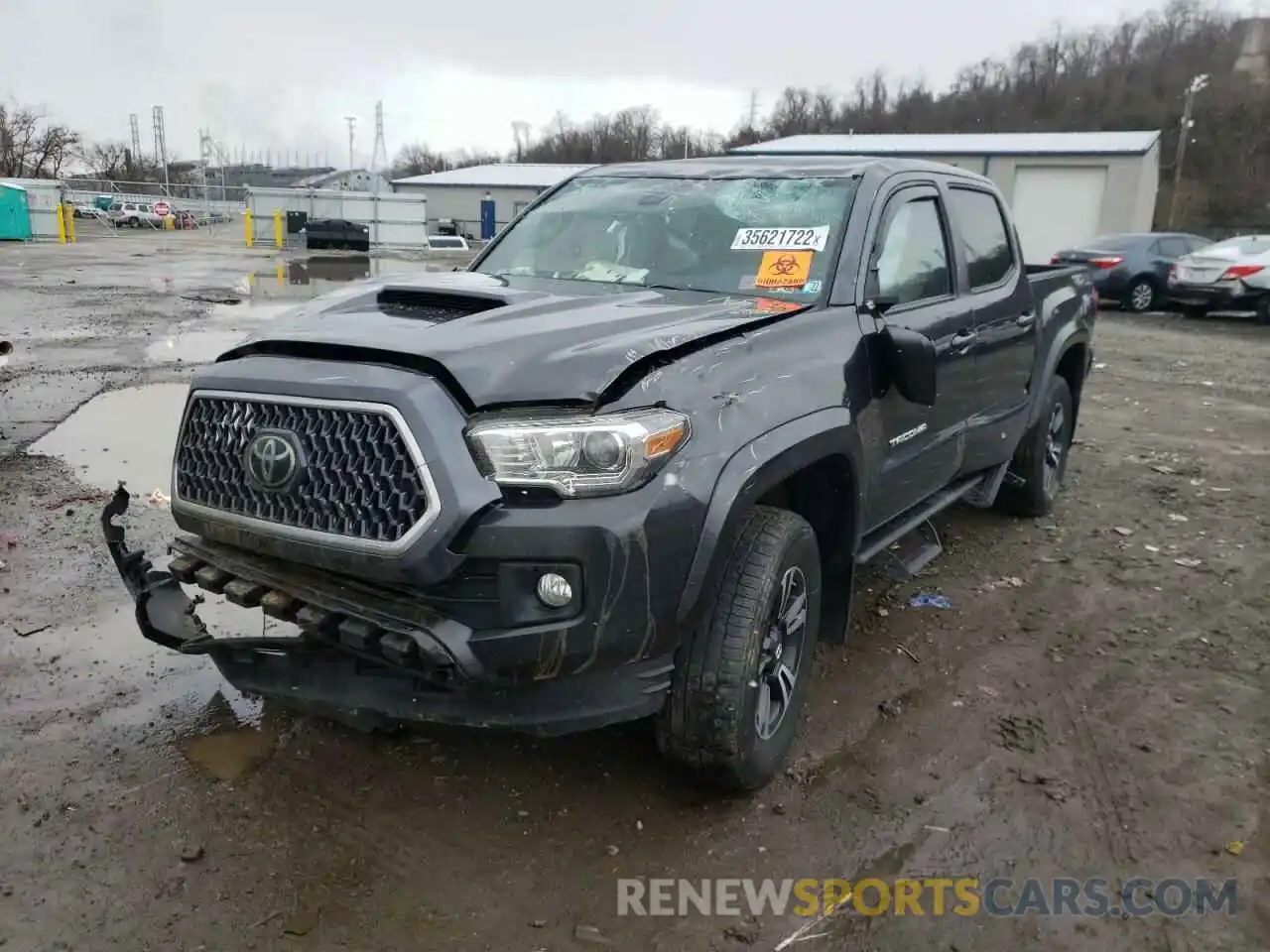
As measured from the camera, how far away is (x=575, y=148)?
293 ft

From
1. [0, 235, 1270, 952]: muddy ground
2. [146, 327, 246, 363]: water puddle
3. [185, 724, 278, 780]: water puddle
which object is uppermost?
[146, 327, 246, 363]: water puddle

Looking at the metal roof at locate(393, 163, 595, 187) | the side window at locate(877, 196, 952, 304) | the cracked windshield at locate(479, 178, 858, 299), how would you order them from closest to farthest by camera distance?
the cracked windshield at locate(479, 178, 858, 299), the side window at locate(877, 196, 952, 304), the metal roof at locate(393, 163, 595, 187)

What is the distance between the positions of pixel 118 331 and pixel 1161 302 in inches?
740

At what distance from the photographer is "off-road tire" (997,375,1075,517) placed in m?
5.82

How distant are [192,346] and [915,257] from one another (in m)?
9.29

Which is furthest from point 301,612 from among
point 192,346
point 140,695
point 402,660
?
point 192,346

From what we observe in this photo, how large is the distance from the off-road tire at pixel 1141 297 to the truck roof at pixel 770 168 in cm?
1780

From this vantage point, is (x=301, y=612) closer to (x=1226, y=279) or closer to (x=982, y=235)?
(x=982, y=235)

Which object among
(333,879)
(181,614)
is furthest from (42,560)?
(333,879)

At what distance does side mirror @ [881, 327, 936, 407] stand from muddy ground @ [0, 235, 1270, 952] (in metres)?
1.19

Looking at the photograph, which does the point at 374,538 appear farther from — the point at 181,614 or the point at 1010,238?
the point at 1010,238

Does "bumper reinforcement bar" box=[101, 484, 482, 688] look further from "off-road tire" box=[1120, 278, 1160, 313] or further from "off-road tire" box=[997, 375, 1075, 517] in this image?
"off-road tire" box=[1120, 278, 1160, 313]

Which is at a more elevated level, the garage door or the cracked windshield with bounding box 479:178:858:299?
the garage door
